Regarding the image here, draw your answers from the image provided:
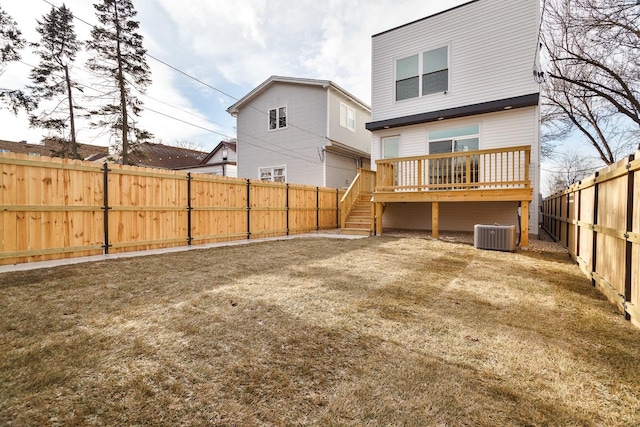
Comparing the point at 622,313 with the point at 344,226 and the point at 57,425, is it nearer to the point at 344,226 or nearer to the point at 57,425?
the point at 57,425

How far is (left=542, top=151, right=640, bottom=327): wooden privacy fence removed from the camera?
270cm

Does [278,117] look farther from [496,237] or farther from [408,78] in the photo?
→ [496,237]

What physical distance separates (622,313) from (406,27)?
35.8 feet

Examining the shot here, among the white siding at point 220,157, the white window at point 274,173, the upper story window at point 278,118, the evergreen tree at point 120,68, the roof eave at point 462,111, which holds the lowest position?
the white window at point 274,173

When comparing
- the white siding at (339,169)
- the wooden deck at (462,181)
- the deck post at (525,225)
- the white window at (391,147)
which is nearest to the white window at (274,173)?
the white siding at (339,169)

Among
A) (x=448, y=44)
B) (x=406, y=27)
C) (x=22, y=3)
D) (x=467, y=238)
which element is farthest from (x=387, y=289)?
(x=22, y=3)

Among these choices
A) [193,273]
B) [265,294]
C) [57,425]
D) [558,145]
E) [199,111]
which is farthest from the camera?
[558,145]

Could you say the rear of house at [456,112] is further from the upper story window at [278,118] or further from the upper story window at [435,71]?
the upper story window at [278,118]

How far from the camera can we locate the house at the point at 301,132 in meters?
13.9

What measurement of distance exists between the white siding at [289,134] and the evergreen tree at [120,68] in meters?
5.63

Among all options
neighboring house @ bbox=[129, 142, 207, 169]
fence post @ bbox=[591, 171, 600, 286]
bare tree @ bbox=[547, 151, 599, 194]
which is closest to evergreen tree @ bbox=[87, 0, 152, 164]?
neighboring house @ bbox=[129, 142, 207, 169]

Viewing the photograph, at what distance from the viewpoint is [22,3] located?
1112 cm

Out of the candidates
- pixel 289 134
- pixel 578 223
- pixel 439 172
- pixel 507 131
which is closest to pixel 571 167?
pixel 507 131

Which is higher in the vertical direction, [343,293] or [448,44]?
[448,44]
